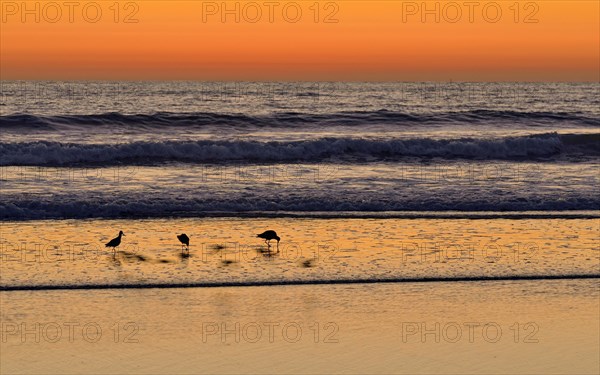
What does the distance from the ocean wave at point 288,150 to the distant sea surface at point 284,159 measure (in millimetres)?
77

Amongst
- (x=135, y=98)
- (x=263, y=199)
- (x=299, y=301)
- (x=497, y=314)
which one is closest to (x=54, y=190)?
(x=263, y=199)

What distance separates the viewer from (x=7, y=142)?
111ft

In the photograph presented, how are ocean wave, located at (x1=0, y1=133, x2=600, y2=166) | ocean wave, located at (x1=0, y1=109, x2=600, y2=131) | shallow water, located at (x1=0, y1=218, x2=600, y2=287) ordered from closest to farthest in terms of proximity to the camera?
shallow water, located at (x1=0, y1=218, x2=600, y2=287), ocean wave, located at (x1=0, y1=133, x2=600, y2=166), ocean wave, located at (x1=0, y1=109, x2=600, y2=131)

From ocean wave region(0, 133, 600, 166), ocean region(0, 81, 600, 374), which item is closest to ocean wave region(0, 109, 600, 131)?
ocean region(0, 81, 600, 374)

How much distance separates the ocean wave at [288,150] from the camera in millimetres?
31406

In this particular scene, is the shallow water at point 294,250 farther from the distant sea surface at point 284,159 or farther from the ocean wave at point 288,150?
the ocean wave at point 288,150

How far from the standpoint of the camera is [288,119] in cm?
4681

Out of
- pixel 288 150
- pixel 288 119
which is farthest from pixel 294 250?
pixel 288 119

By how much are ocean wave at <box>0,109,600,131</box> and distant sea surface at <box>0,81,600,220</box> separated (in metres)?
0.11

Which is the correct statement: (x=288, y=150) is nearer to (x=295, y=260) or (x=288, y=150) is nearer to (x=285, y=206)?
(x=285, y=206)

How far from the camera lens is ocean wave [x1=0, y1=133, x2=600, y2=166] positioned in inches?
1236

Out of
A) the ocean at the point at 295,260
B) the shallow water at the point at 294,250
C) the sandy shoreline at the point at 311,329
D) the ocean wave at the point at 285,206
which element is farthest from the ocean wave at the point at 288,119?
the sandy shoreline at the point at 311,329

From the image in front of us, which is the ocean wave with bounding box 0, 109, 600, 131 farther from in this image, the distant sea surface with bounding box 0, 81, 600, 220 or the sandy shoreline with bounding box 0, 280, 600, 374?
the sandy shoreline with bounding box 0, 280, 600, 374

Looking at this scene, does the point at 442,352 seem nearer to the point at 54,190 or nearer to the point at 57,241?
the point at 57,241
